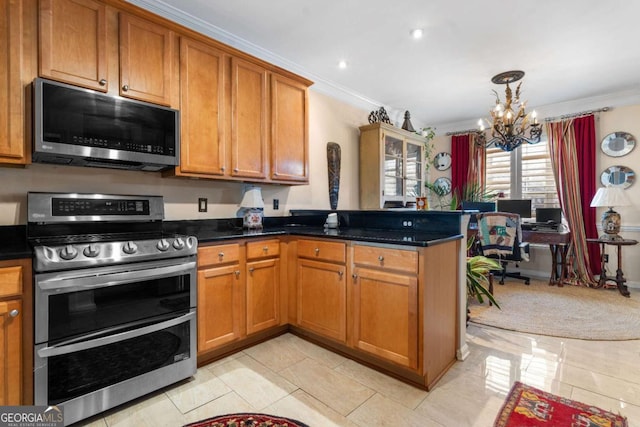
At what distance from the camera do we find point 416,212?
Answer: 8.40 ft

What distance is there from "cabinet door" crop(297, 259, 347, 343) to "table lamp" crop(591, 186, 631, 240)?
392 centimetres

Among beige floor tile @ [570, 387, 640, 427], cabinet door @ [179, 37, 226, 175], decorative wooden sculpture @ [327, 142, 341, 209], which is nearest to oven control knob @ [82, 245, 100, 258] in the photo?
cabinet door @ [179, 37, 226, 175]

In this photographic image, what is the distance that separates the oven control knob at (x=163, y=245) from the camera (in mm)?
1945

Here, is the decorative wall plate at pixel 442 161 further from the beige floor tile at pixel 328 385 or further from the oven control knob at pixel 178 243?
the oven control knob at pixel 178 243

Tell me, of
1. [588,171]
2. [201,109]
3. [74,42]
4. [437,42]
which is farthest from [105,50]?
[588,171]

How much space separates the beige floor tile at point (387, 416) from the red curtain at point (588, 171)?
4333 millimetres

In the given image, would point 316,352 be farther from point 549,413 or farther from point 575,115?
point 575,115

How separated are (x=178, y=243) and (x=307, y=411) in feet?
4.07

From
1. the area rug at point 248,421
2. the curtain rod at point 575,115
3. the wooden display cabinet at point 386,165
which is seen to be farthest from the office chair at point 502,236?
the area rug at point 248,421

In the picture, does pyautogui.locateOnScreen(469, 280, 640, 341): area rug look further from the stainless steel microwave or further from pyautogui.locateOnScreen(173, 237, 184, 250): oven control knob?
the stainless steel microwave

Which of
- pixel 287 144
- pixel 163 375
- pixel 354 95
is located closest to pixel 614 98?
pixel 354 95

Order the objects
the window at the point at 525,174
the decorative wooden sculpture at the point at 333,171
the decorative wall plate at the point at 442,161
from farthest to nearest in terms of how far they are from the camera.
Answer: the decorative wall plate at the point at 442,161 → the window at the point at 525,174 → the decorative wooden sculpture at the point at 333,171

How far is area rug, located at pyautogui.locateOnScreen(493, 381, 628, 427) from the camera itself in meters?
1.66

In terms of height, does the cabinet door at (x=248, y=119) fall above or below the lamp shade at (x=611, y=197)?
above
